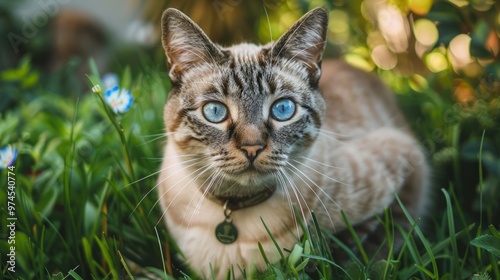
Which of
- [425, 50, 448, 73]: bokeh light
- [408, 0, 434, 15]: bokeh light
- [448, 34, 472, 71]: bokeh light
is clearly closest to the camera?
[448, 34, 472, 71]: bokeh light

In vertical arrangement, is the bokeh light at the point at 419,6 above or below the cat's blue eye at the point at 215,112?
above

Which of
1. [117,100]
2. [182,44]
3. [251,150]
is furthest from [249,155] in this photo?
[117,100]

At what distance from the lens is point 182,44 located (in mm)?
1610

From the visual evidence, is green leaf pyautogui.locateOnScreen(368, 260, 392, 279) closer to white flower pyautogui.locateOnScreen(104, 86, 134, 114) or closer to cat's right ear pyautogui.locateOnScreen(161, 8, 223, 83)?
cat's right ear pyautogui.locateOnScreen(161, 8, 223, 83)

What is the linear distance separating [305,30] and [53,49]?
3.24 meters

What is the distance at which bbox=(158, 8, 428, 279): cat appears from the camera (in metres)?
1.53

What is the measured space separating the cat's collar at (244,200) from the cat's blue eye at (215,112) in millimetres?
275

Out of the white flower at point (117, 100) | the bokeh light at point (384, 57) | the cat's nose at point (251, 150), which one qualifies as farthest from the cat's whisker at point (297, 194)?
the bokeh light at point (384, 57)

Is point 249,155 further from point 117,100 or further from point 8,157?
point 8,157

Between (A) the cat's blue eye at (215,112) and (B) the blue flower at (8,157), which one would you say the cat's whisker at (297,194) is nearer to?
(A) the cat's blue eye at (215,112)

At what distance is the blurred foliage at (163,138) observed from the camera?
5.89 feet

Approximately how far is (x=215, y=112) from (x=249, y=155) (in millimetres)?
188

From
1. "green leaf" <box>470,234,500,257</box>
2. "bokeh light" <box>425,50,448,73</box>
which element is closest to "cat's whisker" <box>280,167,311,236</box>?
"green leaf" <box>470,234,500,257</box>

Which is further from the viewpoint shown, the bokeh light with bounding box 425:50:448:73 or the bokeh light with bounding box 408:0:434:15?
the bokeh light with bounding box 425:50:448:73
